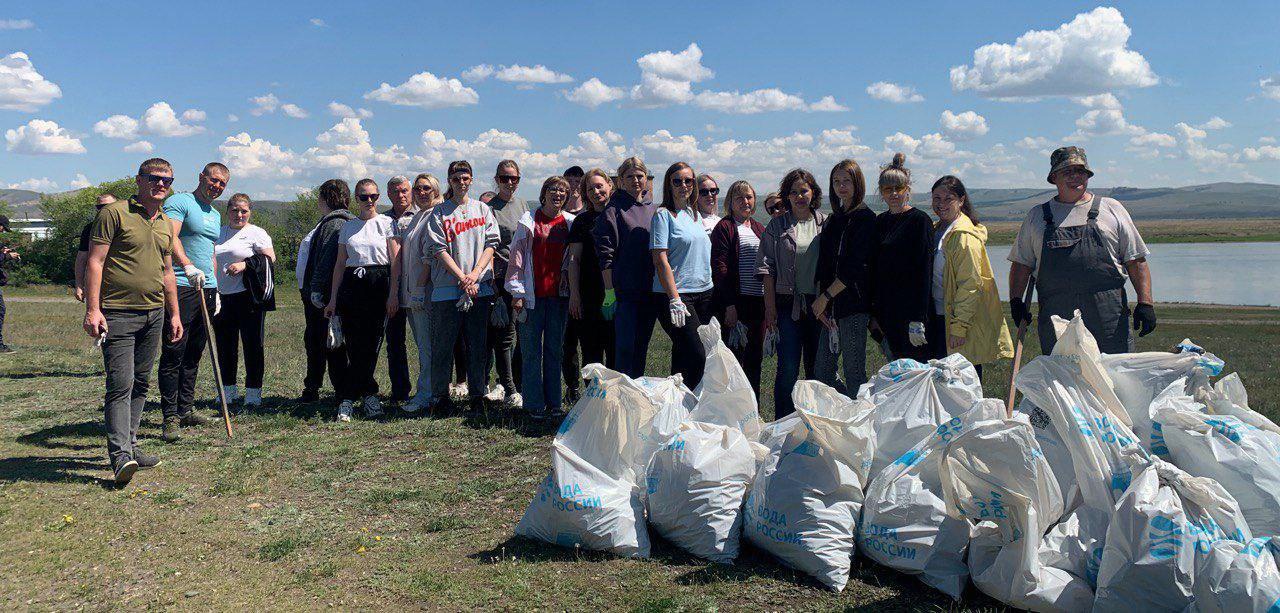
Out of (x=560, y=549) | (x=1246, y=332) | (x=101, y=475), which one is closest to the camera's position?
(x=560, y=549)

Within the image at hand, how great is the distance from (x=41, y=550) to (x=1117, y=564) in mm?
4550

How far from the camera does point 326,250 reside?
21.3 feet

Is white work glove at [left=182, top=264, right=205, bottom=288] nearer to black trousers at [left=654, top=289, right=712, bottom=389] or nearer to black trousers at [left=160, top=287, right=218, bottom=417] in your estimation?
black trousers at [left=160, top=287, right=218, bottom=417]

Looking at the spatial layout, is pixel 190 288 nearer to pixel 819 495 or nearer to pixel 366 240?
pixel 366 240

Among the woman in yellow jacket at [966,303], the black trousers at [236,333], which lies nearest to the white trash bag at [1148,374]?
the woman in yellow jacket at [966,303]

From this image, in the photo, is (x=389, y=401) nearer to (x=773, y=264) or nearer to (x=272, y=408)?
(x=272, y=408)

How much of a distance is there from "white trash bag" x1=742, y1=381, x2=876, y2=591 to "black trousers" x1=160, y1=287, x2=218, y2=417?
450 cm

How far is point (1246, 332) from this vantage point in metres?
18.4

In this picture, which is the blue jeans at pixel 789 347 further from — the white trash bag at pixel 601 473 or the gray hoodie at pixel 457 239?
the gray hoodie at pixel 457 239

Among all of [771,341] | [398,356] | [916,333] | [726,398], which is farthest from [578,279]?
[916,333]

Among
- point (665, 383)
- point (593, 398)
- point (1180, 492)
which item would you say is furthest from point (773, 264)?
point (1180, 492)

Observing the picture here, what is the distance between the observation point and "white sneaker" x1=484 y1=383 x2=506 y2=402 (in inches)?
271

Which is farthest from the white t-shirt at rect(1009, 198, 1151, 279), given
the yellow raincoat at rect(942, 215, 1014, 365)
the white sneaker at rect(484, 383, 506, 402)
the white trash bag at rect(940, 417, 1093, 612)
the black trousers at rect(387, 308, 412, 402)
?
the black trousers at rect(387, 308, 412, 402)

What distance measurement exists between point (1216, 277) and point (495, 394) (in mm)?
59797
